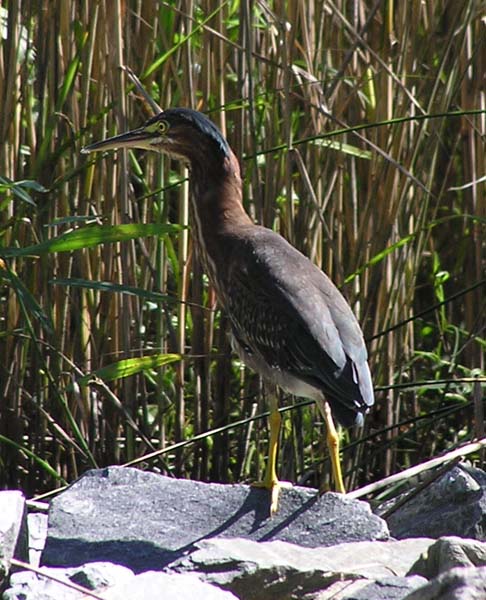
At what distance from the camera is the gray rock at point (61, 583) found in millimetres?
2076

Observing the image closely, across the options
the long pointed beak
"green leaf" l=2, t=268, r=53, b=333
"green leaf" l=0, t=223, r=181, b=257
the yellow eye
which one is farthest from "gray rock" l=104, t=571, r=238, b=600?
the yellow eye

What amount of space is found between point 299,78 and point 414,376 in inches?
40.8

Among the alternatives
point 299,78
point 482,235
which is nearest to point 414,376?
point 482,235

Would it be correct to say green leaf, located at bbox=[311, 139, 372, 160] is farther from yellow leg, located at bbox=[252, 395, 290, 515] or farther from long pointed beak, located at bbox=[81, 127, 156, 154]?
yellow leg, located at bbox=[252, 395, 290, 515]

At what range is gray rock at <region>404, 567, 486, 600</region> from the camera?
1.79m

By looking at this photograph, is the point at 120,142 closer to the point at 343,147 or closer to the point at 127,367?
the point at 127,367

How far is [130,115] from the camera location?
11.9 ft

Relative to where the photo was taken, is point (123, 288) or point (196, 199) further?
point (196, 199)

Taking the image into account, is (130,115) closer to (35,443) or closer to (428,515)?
(35,443)

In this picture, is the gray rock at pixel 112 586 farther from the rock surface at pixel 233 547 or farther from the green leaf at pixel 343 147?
the green leaf at pixel 343 147

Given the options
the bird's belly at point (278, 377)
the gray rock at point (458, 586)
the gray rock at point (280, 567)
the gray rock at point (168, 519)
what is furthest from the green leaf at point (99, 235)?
the gray rock at point (458, 586)

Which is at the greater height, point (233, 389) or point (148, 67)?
point (148, 67)

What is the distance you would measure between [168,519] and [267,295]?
742 millimetres

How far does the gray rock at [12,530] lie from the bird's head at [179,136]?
1176 millimetres
